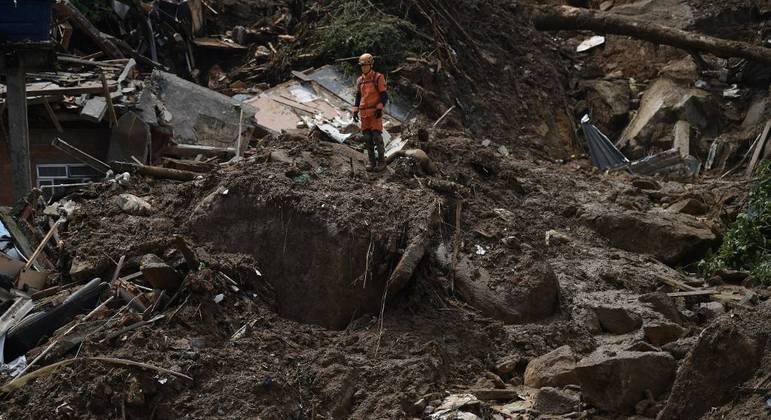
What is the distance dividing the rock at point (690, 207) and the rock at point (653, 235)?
1025 millimetres

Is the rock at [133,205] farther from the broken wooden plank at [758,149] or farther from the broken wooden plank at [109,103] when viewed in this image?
the broken wooden plank at [758,149]

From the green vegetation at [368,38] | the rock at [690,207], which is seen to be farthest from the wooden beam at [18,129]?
the rock at [690,207]

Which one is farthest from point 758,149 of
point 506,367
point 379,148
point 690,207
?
point 506,367

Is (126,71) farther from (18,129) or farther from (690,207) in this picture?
(690,207)

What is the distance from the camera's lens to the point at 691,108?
56.0 ft

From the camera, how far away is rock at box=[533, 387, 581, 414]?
763 cm

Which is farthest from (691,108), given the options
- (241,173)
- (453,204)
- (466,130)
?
(241,173)

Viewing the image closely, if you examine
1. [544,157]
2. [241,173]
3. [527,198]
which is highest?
[241,173]

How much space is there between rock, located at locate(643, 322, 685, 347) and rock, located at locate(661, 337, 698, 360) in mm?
394

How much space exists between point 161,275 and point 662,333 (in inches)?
164

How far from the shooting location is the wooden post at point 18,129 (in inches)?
429

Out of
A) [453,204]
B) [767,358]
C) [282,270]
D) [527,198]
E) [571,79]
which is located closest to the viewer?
[767,358]

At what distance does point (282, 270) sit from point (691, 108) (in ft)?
33.5

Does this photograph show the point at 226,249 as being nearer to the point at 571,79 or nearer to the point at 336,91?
the point at 336,91
